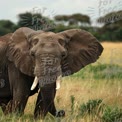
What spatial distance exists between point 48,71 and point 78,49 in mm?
1263

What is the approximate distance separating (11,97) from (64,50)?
1611 millimetres

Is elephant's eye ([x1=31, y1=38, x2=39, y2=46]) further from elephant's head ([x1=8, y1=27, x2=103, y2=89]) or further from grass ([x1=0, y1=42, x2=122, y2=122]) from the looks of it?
grass ([x1=0, y1=42, x2=122, y2=122])

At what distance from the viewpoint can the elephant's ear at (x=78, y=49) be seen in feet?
23.4

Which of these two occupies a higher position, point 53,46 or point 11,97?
point 53,46

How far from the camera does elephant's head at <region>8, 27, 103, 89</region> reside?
6293mm

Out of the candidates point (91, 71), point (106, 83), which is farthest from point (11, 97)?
point (91, 71)

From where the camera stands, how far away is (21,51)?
714 centimetres

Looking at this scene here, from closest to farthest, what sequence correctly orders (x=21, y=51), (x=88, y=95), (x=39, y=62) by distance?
(x=39, y=62) → (x=21, y=51) → (x=88, y=95)

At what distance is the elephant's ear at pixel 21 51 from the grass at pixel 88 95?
74 cm

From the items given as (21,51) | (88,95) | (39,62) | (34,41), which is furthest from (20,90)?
(88,95)

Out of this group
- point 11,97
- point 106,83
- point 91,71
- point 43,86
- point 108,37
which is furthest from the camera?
point 108,37

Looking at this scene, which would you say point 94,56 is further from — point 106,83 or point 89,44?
point 106,83

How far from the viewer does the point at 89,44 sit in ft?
24.7

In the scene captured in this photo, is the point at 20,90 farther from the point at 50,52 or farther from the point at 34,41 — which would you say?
the point at 50,52
